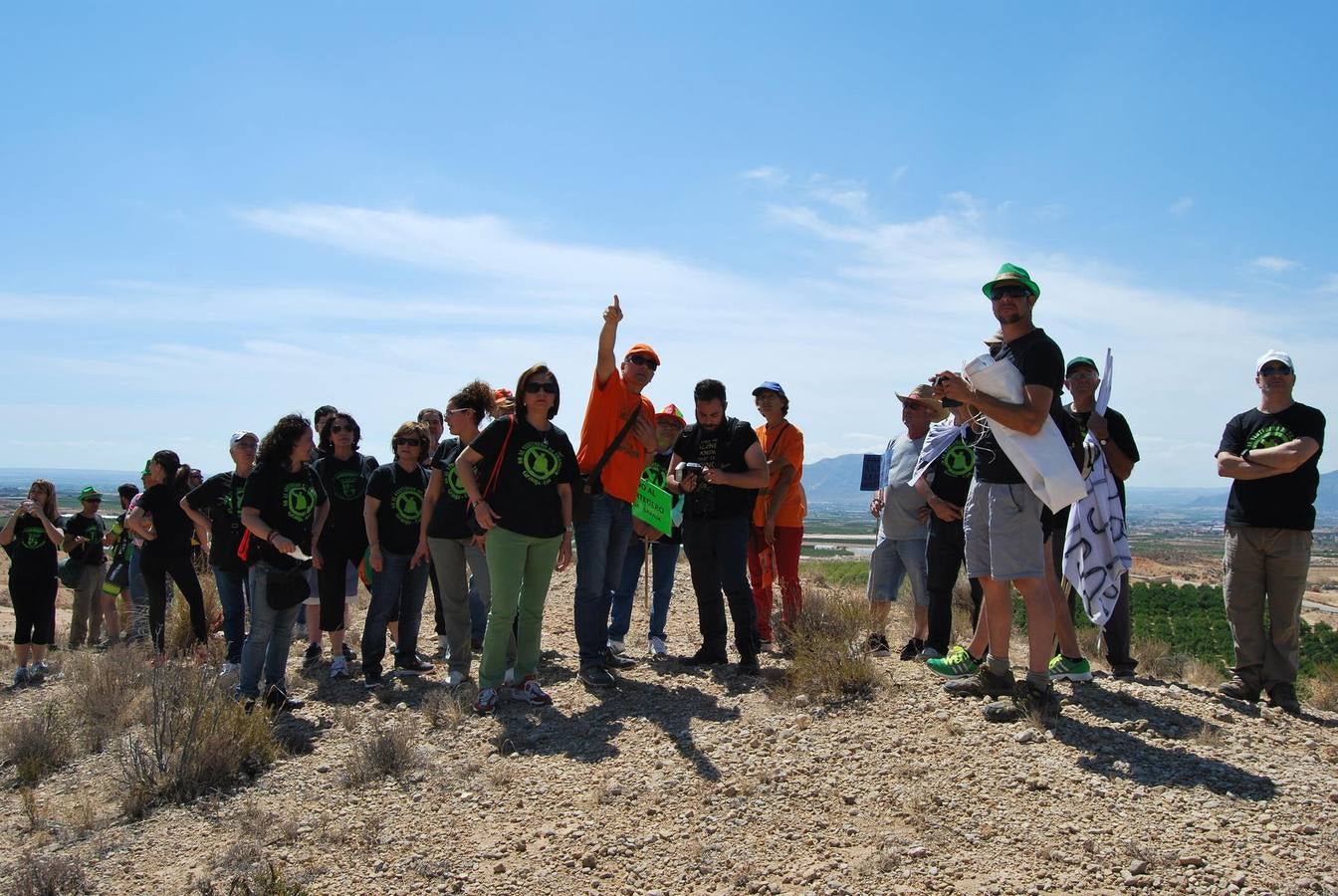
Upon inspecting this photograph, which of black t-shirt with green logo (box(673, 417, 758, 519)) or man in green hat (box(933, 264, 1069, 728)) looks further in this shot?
black t-shirt with green logo (box(673, 417, 758, 519))

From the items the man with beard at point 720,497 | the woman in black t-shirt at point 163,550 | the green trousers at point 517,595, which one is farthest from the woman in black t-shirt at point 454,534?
the woman in black t-shirt at point 163,550

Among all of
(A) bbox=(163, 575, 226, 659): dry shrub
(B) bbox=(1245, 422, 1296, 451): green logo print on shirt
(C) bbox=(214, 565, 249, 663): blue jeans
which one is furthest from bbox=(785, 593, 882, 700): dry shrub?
(A) bbox=(163, 575, 226, 659): dry shrub

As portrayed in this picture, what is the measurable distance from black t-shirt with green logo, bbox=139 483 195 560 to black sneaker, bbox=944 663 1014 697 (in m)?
6.48

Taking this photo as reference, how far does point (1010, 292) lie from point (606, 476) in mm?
2816

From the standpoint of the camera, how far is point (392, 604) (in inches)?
281

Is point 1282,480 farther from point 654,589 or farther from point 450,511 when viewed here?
point 450,511

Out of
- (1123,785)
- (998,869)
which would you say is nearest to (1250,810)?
(1123,785)

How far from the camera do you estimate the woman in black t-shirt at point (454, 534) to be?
6.66 m

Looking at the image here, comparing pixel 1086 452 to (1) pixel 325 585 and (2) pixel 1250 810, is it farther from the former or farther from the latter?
(1) pixel 325 585

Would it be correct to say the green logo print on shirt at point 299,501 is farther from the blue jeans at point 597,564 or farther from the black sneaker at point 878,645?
the black sneaker at point 878,645

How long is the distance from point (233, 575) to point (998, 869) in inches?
223

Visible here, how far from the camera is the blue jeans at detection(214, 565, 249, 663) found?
687cm

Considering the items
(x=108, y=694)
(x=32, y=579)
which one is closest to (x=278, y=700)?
(x=108, y=694)

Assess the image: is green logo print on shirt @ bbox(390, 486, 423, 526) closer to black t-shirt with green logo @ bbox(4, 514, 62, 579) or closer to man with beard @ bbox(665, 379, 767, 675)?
man with beard @ bbox(665, 379, 767, 675)
